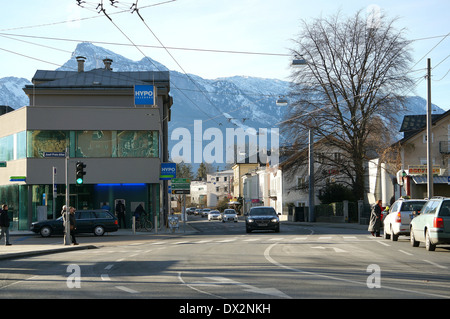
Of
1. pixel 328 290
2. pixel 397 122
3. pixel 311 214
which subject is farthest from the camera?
pixel 311 214

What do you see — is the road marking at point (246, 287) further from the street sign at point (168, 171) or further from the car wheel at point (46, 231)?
the street sign at point (168, 171)

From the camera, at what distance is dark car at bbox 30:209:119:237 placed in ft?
115

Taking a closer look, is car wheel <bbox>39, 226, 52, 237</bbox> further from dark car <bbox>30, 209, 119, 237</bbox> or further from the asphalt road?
the asphalt road

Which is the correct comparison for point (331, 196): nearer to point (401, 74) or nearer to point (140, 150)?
point (401, 74)

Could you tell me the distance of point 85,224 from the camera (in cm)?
3550

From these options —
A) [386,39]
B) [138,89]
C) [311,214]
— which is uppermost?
[386,39]

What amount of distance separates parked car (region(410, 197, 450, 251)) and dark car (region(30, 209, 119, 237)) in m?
19.8

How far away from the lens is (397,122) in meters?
48.2

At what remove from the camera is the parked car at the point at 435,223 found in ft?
62.1

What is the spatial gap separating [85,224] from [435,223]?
71.5 ft

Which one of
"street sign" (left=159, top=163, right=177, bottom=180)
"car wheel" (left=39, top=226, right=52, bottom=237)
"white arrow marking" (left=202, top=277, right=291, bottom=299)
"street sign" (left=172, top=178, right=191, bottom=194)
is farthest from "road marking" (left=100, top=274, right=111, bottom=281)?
"street sign" (left=159, top=163, right=177, bottom=180)

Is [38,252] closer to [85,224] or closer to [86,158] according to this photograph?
[85,224]
